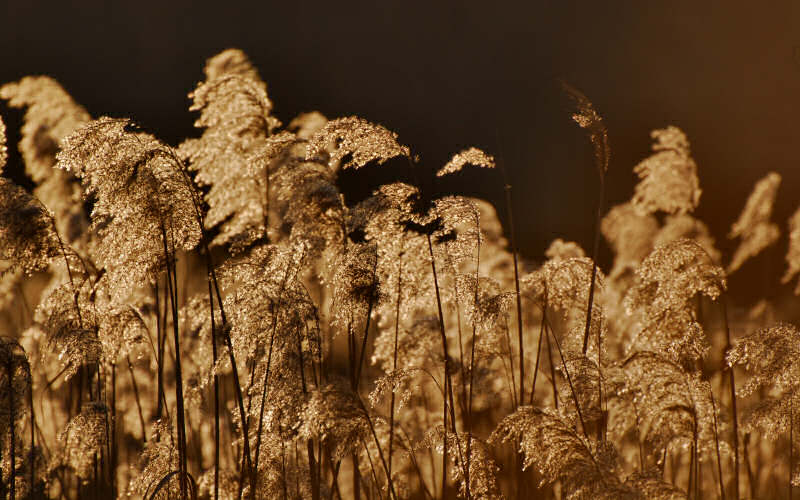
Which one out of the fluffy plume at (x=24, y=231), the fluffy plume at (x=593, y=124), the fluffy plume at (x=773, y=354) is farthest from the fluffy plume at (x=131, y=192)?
the fluffy plume at (x=773, y=354)

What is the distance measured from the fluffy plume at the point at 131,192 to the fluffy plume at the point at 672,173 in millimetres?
4908

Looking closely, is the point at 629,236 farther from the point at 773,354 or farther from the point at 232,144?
the point at 232,144

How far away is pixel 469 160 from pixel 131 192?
212 centimetres

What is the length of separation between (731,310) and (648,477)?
282 inches

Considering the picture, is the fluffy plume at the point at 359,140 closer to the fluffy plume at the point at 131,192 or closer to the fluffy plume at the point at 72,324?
the fluffy plume at the point at 131,192

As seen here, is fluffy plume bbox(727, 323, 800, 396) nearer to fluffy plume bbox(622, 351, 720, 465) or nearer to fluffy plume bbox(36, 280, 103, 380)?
fluffy plume bbox(622, 351, 720, 465)

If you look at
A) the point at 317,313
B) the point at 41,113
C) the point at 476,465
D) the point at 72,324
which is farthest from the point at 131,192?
the point at 41,113

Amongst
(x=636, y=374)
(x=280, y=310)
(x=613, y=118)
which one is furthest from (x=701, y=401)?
(x=613, y=118)

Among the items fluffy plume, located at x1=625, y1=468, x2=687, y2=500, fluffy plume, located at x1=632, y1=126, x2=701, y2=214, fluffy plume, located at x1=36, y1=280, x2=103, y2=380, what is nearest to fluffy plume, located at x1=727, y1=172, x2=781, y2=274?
fluffy plume, located at x1=632, y1=126, x2=701, y2=214

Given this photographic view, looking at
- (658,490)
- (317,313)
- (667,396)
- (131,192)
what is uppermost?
(131,192)

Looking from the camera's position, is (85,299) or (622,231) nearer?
(85,299)

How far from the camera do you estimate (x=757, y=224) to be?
8875 mm

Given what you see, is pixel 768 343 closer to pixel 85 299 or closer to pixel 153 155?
pixel 153 155

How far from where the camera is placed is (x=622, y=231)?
996 centimetres
